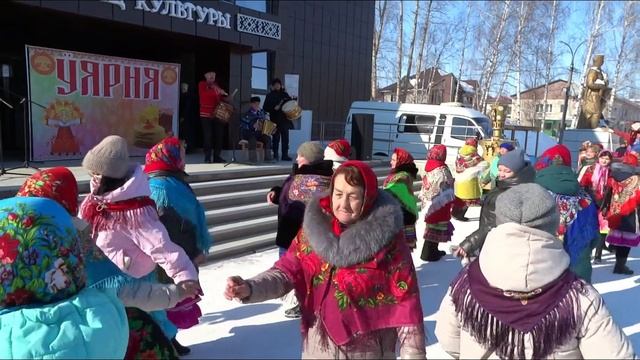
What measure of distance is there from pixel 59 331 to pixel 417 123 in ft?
44.3

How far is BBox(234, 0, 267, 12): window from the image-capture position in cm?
1184

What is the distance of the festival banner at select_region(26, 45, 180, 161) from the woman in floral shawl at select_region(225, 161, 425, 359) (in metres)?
7.17

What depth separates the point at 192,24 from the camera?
899 centimetres

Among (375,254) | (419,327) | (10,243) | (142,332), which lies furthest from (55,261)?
(419,327)

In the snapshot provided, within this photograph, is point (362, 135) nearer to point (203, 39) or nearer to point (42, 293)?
point (203, 39)

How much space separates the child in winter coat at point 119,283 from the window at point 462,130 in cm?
1235

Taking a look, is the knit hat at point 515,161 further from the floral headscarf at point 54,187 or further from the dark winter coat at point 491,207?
the floral headscarf at point 54,187

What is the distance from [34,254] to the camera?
4.92 ft

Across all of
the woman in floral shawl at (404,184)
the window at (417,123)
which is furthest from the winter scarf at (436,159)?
the window at (417,123)

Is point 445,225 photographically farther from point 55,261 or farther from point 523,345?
point 55,261

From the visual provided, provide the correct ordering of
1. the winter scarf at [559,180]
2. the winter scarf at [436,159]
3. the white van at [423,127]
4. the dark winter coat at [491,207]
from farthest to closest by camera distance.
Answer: the white van at [423,127], the winter scarf at [436,159], the winter scarf at [559,180], the dark winter coat at [491,207]

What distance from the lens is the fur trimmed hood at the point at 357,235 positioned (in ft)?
6.52

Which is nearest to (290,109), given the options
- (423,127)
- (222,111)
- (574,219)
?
(222,111)

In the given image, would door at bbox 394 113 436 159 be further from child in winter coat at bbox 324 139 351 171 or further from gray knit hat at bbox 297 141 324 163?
gray knit hat at bbox 297 141 324 163
